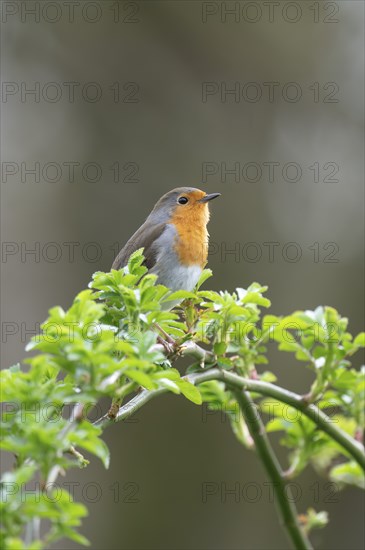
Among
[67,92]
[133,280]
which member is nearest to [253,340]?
[133,280]

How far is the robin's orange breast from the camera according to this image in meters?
3.61

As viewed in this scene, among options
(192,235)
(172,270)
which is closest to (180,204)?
(192,235)

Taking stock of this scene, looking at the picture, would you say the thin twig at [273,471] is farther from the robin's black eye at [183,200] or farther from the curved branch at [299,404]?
the robin's black eye at [183,200]

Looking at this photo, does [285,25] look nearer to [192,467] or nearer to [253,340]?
[192,467]

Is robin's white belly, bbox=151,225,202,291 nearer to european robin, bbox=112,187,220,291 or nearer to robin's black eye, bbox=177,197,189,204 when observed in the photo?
european robin, bbox=112,187,220,291

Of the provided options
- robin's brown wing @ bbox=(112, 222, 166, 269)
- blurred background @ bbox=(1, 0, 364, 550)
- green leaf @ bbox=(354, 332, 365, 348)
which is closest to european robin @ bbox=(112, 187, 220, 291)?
robin's brown wing @ bbox=(112, 222, 166, 269)

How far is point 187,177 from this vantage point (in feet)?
20.8

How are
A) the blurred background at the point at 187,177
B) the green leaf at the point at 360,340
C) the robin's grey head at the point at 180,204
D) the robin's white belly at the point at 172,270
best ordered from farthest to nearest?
the blurred background at the point at 187,177, the robin's grey head at the point at 180,204, the robin's white belly at the point at 172,270, the green leaf at the point at 360,340

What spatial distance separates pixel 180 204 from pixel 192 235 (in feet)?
0.96

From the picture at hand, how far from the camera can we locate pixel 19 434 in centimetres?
113

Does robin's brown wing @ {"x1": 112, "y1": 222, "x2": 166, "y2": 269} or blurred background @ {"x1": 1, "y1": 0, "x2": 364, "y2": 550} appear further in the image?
blurred background @ {"x1": 1, "y1": 0, "x2": 364, "y2": 550}

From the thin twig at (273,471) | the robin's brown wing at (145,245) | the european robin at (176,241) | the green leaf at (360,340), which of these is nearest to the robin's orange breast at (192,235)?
the european robin at (176,241)

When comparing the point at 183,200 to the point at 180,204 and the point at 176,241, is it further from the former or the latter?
the point at 176,241

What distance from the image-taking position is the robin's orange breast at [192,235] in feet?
11.8
